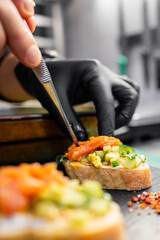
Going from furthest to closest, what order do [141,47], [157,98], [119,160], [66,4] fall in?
[157,98] → [141,47] → [66,4] → [119,160]

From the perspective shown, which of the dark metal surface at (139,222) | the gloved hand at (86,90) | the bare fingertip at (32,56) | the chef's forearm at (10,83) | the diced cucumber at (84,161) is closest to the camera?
the dark metal surface at (139,222)

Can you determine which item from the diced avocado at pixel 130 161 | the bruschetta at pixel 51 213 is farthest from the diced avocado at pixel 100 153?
the bruschetta at pixel 51 213

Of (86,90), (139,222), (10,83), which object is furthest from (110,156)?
(10,83)

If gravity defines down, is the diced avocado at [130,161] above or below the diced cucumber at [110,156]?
below

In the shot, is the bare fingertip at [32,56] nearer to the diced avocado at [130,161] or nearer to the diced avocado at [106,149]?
the diced avocado at [106,149]

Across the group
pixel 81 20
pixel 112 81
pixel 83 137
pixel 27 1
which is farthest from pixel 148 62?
pixel 27 1

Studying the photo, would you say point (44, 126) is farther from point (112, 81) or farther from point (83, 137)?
point (112, 81)

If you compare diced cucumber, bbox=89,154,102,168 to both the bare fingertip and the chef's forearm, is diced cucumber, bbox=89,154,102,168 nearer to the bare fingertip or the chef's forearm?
the bare fingertip
